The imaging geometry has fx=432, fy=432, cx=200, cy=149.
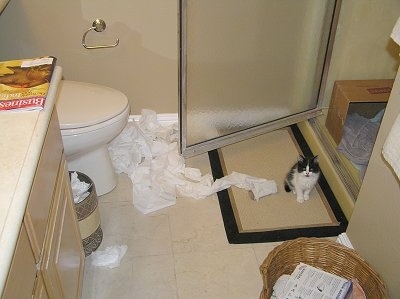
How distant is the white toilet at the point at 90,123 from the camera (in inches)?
67.4

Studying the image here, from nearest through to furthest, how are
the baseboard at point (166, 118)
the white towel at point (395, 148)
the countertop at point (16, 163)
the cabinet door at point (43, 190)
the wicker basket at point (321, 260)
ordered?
the countertop at point (16, 163)
the cabinet door at point (43, 190)
the white towel at point (395, 148)
the wicker basket at point (321, 260)
the baseboard at point (166, 118)

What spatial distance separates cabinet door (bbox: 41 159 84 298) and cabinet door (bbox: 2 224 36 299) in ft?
0.36

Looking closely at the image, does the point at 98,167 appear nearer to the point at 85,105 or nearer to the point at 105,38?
the point at 85,105

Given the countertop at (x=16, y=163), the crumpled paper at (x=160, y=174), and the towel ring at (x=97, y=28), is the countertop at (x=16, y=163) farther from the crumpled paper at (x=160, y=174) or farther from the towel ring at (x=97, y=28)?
the towel ring at (x=97, y=28)

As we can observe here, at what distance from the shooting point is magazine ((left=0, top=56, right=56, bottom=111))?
1.05 meters

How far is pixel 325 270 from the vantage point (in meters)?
1.67

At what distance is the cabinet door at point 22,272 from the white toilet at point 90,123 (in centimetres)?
83

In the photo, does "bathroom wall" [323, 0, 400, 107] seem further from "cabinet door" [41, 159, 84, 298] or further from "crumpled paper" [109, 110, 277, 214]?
"cabinet door" [41, 159, 84, 298]

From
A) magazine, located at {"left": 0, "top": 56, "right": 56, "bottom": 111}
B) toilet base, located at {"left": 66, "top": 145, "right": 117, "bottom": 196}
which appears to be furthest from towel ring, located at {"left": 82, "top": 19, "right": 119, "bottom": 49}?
magazine, located at {"left": 0, "top": 56, "right": 56, "bottom": 111}

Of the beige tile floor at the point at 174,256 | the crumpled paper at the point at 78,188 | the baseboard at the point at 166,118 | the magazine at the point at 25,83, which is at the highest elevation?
the magazine at the point at 25,83

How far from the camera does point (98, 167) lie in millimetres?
1993

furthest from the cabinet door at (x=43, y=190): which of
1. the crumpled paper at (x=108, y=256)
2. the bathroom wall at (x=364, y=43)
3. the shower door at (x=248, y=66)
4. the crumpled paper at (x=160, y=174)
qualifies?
the bathroom wall at (x=364, y=43)

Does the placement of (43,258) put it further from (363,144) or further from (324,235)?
(363,144)

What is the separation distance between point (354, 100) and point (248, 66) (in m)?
0.55
